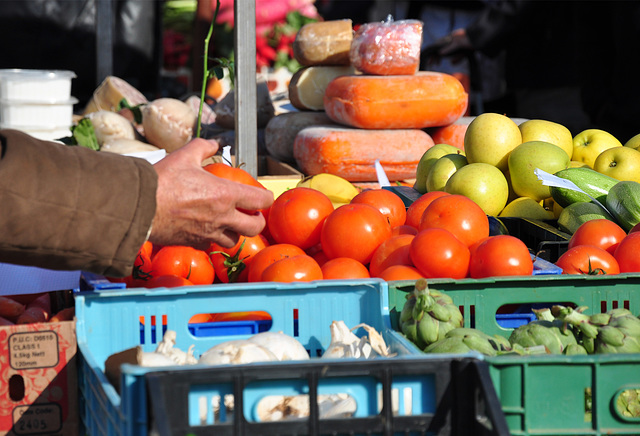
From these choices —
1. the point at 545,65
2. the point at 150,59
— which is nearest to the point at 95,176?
the point at 545,65

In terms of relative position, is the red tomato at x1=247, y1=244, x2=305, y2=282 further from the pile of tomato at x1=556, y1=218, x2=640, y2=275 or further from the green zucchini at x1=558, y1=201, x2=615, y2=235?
the green zucchini at x1=558, y1=201, x2=615, y2=235

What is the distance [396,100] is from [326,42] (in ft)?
2.22

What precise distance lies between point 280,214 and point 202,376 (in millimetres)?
1012

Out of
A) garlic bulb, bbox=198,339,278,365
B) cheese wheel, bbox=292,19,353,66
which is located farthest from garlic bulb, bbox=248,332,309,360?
cheese wheel, bbox=292,19,353,66

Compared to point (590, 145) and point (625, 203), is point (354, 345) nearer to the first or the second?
point (625, 203)

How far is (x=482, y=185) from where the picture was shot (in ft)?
8.17

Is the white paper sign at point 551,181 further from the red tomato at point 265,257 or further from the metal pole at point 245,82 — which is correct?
the metal pole at point 245,82

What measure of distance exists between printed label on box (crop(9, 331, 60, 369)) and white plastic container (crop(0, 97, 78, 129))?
10.1 ft

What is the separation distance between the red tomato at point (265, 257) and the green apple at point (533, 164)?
0.99 m

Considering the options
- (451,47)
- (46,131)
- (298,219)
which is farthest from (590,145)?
(451,47)

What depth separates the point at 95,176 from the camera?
1.28 m

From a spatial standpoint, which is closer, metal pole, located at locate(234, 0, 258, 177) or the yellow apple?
the yellow apple

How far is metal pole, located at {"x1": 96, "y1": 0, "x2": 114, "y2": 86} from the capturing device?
562 centimetres

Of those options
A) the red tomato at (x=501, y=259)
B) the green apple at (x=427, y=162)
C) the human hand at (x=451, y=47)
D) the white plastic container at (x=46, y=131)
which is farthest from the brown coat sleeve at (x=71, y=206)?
the human hand at (x=451, y=47)
